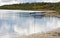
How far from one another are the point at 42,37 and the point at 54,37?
0.92m

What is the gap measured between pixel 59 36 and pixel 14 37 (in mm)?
3562

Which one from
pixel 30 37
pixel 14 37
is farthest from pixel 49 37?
pixel 14 37

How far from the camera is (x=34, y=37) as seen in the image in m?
15.2

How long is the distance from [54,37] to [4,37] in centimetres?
397

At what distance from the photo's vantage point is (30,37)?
15398mm

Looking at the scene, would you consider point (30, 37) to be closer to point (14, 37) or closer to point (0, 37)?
point (14, 37)

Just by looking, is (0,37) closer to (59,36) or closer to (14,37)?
(14,37)

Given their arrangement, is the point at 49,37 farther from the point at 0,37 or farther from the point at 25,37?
the point at 0,37

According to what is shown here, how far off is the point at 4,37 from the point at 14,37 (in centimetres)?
81

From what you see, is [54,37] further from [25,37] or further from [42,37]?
[25,37]

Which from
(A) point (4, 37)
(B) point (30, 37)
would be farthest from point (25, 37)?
(A) point (4, 37)

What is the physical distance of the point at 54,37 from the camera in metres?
15.2

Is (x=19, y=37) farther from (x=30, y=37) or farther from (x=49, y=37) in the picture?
(x=49, y=37)

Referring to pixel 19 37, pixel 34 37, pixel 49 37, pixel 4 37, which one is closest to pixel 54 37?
pixel 49 37
